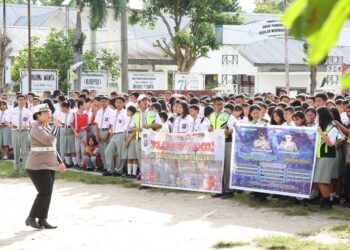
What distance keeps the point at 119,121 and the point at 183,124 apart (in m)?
2.38

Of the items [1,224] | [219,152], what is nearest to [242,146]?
[219,152]

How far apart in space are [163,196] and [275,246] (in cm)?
449

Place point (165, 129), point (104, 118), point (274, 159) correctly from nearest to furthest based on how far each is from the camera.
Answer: point (274, 159)
point (165, 129)
point (104, 118)

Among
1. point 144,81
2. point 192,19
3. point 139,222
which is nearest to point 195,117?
point 139,222

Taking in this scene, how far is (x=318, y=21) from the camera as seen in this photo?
0.64 metres

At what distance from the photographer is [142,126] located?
13008 millimetres

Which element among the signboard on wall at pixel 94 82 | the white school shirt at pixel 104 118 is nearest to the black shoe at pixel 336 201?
the white school shirt at pixel 104 118

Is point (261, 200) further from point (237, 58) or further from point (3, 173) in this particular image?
point (237, 58)

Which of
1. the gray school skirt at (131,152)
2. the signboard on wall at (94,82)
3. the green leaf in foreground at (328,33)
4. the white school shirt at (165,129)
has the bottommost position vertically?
the gray school skirt at (131,152)

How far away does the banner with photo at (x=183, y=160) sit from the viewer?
11.2 metres

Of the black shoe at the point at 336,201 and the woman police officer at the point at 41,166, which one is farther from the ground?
the woman police officer at the point at 41,166

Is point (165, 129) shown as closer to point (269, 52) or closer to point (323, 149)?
point (323, 149)

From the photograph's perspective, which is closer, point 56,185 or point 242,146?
point 242,146

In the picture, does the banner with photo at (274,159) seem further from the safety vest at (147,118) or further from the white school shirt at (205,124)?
the safety vest at (147,118)
